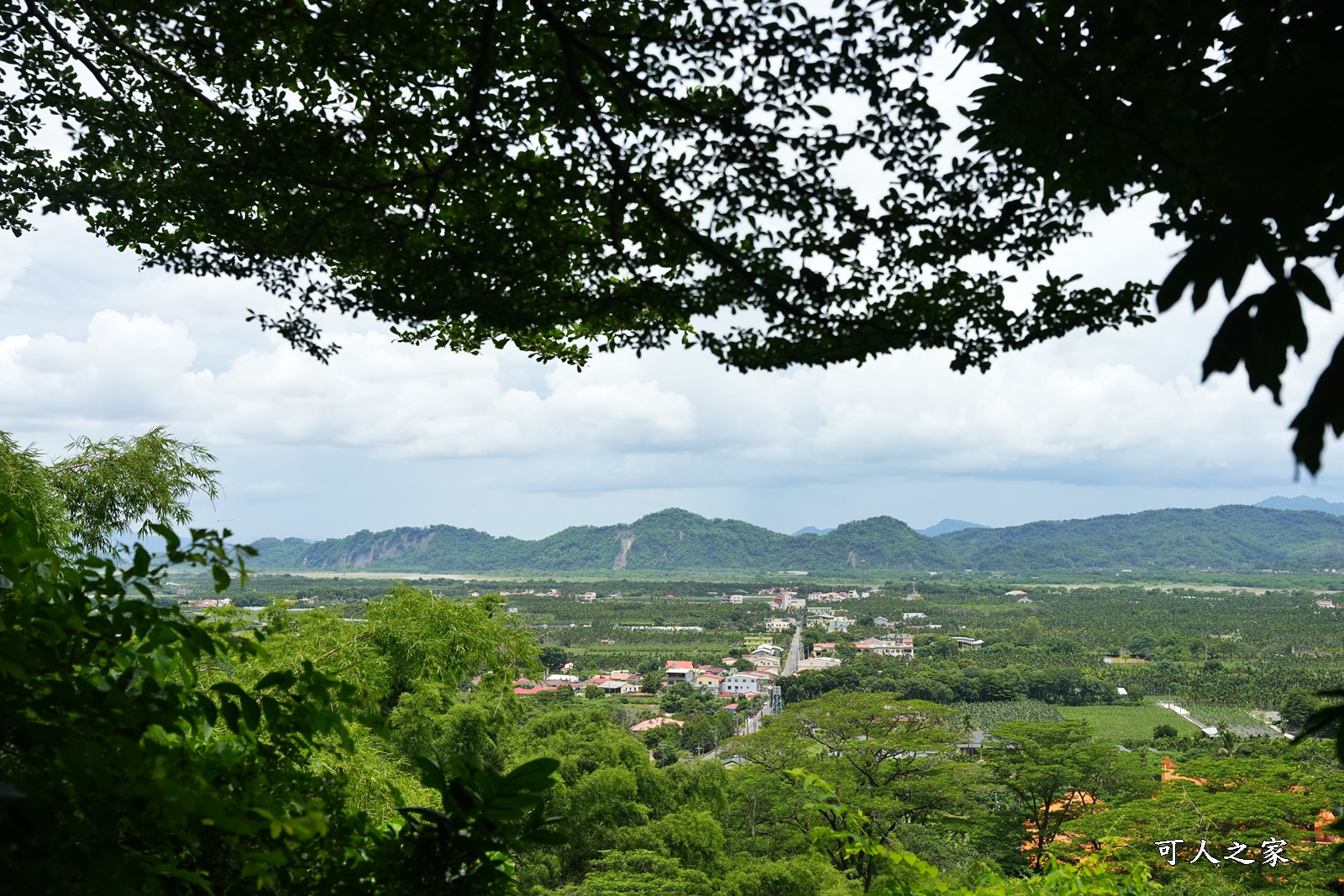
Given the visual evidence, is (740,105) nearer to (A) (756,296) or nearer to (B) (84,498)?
(A) (756,296)

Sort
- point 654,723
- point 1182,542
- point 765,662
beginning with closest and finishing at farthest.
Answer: point 654,723 < point 765,662 < point 1182,542

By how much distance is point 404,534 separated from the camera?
12750cm

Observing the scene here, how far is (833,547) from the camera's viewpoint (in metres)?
134

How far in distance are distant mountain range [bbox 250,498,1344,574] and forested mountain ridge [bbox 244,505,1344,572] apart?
0.22 meters

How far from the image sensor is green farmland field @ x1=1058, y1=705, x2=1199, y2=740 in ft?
90.8

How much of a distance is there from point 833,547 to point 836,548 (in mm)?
459

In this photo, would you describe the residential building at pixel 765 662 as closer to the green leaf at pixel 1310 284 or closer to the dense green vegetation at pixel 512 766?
Answer: the dense green vegetation at pixel 512 766

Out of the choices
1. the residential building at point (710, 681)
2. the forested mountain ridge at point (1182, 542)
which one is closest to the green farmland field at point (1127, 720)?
the residential building at point (710, 681)

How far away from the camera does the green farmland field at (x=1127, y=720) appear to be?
27688 mm

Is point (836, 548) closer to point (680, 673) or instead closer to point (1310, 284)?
point (680, 673)

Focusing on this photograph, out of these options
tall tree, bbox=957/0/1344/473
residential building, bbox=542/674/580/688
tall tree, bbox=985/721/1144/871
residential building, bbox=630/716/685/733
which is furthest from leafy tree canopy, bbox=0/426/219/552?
residential building, bbox=542/674/580/688

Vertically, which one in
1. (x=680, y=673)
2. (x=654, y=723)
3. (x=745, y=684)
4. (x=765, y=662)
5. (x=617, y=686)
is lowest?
(x=765, y=662)

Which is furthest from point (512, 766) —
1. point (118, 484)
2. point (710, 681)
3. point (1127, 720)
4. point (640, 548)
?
point (640, 548)

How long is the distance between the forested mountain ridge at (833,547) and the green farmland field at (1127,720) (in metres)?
91.2
